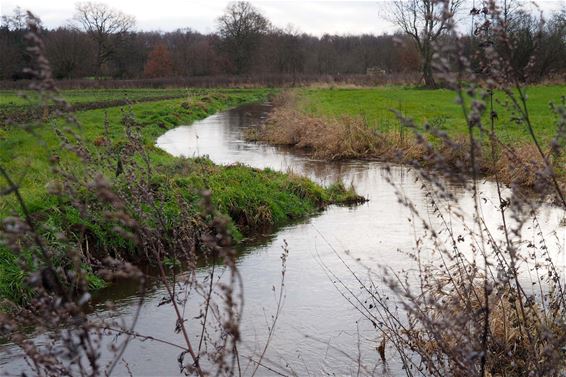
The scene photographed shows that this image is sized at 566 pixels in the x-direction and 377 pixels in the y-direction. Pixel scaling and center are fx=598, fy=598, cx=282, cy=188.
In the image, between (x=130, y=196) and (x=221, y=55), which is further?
(x=221, y=55)

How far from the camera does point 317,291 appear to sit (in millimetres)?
6785

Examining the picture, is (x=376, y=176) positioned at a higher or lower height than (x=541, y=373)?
lower

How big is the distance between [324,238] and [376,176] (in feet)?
16.9

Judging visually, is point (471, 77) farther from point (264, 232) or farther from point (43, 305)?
point (264, 232)

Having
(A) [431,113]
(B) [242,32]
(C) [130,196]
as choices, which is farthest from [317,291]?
(B) [242,32]

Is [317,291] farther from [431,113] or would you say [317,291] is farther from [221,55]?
[221,55]

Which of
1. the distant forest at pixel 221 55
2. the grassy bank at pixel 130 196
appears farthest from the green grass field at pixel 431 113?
the distant forest at pixel 221 55

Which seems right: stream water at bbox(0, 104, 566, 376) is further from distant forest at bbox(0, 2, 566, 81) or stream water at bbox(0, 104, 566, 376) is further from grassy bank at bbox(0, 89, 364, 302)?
distant forest at bbox(0, 2, 566, 81)

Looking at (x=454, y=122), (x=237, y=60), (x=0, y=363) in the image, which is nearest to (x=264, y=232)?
(x=0, y=363)

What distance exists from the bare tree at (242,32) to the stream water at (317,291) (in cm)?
5678

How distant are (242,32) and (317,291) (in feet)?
220

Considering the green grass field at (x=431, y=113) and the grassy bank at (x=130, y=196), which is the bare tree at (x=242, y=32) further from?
the grassy bank at (x=130, y=196)

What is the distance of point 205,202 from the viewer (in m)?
2.02

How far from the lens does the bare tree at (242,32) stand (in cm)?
6819
